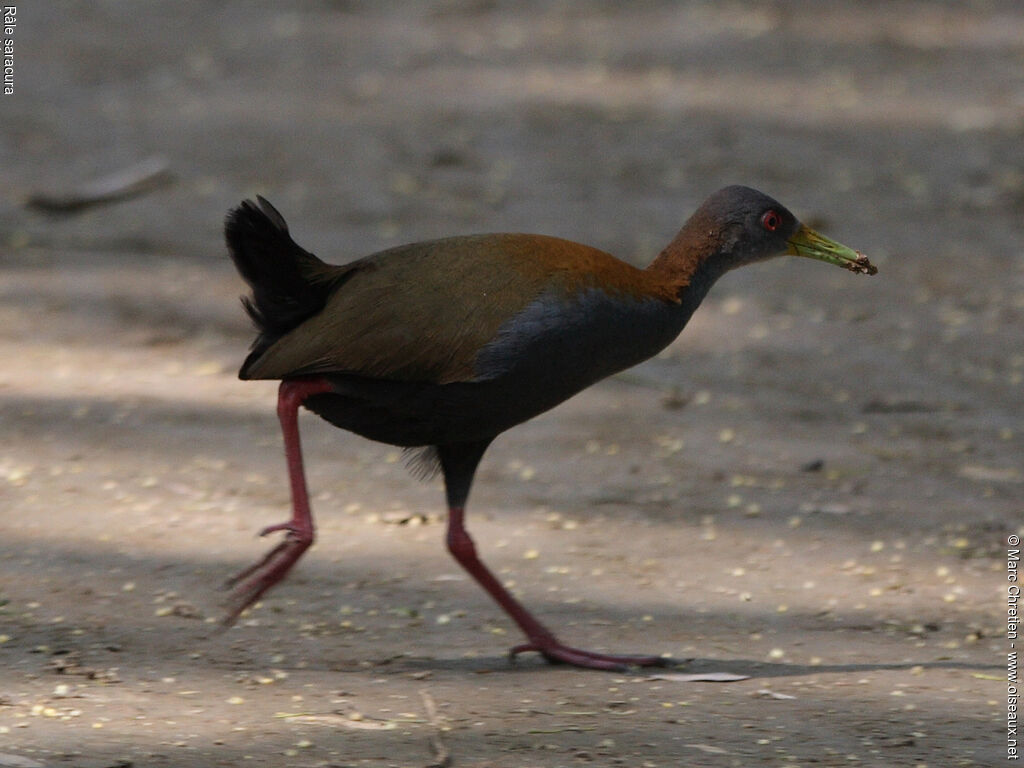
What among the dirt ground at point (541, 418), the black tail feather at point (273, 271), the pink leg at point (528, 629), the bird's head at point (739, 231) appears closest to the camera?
the dirt ground at point (541, 418)

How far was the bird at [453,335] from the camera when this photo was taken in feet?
13.9

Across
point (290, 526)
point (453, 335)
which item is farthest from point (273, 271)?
point (290, 526)

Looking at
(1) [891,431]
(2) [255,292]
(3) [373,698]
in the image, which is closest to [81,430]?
(2) [255,292]

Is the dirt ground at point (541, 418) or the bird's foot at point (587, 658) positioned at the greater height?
the dirt ground at point (541, 418)

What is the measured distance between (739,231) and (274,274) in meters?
1.33

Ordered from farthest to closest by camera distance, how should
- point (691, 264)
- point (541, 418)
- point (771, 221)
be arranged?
point (541, 418), point (771, 221), point (691, 264)

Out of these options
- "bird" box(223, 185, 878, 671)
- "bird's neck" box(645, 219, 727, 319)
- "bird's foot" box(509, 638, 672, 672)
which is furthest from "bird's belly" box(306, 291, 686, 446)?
"bird's foot" box(509, 638, 672, 672)

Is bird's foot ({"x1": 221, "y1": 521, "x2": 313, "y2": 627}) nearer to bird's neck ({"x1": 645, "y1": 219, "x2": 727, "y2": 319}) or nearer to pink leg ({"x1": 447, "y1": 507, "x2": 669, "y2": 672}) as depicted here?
pink leg ({"x1": 447, "y1": 507, "x2": 669, "y2": 672})

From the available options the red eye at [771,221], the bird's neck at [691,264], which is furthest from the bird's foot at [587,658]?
the red eye at [771,221]

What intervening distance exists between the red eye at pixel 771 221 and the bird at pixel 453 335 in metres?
0.14

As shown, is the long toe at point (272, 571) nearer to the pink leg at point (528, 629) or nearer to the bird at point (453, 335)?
the bird at point (453, 335)

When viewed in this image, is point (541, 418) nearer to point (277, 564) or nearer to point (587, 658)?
point (587, 658)

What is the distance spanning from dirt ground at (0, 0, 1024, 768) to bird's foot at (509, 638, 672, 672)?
0.05 meters

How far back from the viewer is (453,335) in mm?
4246
